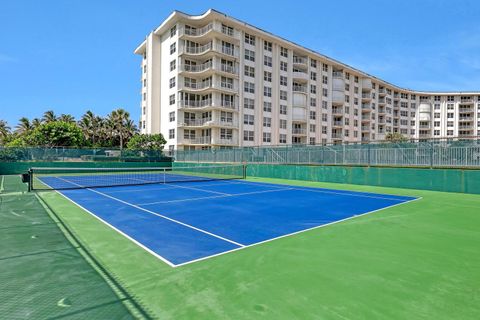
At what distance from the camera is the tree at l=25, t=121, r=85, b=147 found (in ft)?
168

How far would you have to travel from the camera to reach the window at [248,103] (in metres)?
52.6

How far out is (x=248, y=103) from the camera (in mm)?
53156

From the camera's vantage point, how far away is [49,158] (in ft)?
117

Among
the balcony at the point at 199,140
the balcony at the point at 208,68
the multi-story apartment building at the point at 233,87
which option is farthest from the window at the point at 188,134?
the balcony at the point at 208,68

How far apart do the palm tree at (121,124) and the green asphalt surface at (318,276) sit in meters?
72.3

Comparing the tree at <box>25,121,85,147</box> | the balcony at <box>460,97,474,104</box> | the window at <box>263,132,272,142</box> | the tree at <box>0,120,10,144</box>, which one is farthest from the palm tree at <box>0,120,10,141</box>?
the balcony at <box>460,97,474,104</box>

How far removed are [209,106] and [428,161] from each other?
35.3m

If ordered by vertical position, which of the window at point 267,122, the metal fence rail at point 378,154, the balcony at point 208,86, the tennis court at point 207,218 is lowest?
the tennis court at point 207,218

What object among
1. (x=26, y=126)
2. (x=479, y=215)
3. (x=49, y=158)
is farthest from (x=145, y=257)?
(x=26, y=126)

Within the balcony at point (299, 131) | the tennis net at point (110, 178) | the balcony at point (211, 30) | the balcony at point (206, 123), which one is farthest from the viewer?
the balcony at point (299, 131)

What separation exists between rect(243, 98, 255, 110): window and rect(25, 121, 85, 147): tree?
32193 millimetres

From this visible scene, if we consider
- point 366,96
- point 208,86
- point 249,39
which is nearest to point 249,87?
point 208,86

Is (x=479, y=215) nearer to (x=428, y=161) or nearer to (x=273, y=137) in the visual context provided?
(x=428, y=161)

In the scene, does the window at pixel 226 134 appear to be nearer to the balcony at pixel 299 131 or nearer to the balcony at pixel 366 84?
the balcony at pixel 299 131
